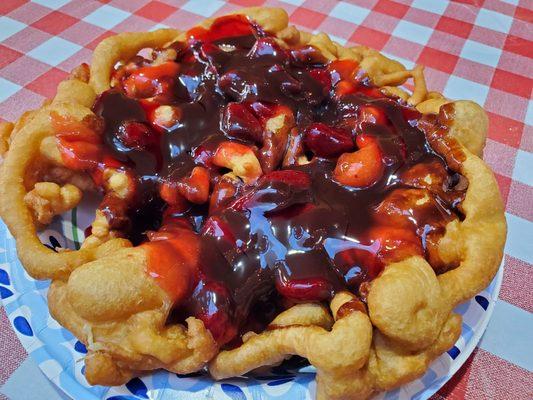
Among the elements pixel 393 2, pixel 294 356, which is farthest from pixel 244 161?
pixel 393 2

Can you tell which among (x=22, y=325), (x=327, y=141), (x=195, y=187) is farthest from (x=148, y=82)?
(x=22, y=325)

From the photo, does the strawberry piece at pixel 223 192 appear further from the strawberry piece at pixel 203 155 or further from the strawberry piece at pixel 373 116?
the strawberry piece at pixel 373 116

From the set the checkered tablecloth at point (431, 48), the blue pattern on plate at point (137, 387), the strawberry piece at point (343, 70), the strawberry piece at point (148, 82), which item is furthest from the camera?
the checkered tablecloth at point (431, 48)

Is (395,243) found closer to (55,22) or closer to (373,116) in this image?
(373,116)

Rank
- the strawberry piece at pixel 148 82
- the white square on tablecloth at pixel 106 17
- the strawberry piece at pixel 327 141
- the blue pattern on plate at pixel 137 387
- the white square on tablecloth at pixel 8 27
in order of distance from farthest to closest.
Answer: the white square on tablecloth at pixel 106 17 → the white square on tablecloth at pixel 8 27 → the strawberry piece at pixel 148 82 → the strawberry piece at pixel 327 141 → the blue pattern on plate at pixel 137 387

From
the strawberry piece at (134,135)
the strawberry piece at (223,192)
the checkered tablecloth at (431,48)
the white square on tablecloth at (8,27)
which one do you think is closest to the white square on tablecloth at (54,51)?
the checkered tablecloth at (431,48)

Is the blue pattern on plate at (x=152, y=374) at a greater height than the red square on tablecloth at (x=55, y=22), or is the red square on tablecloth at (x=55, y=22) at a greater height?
the red square on tablecloth at (x=55, y=22)
